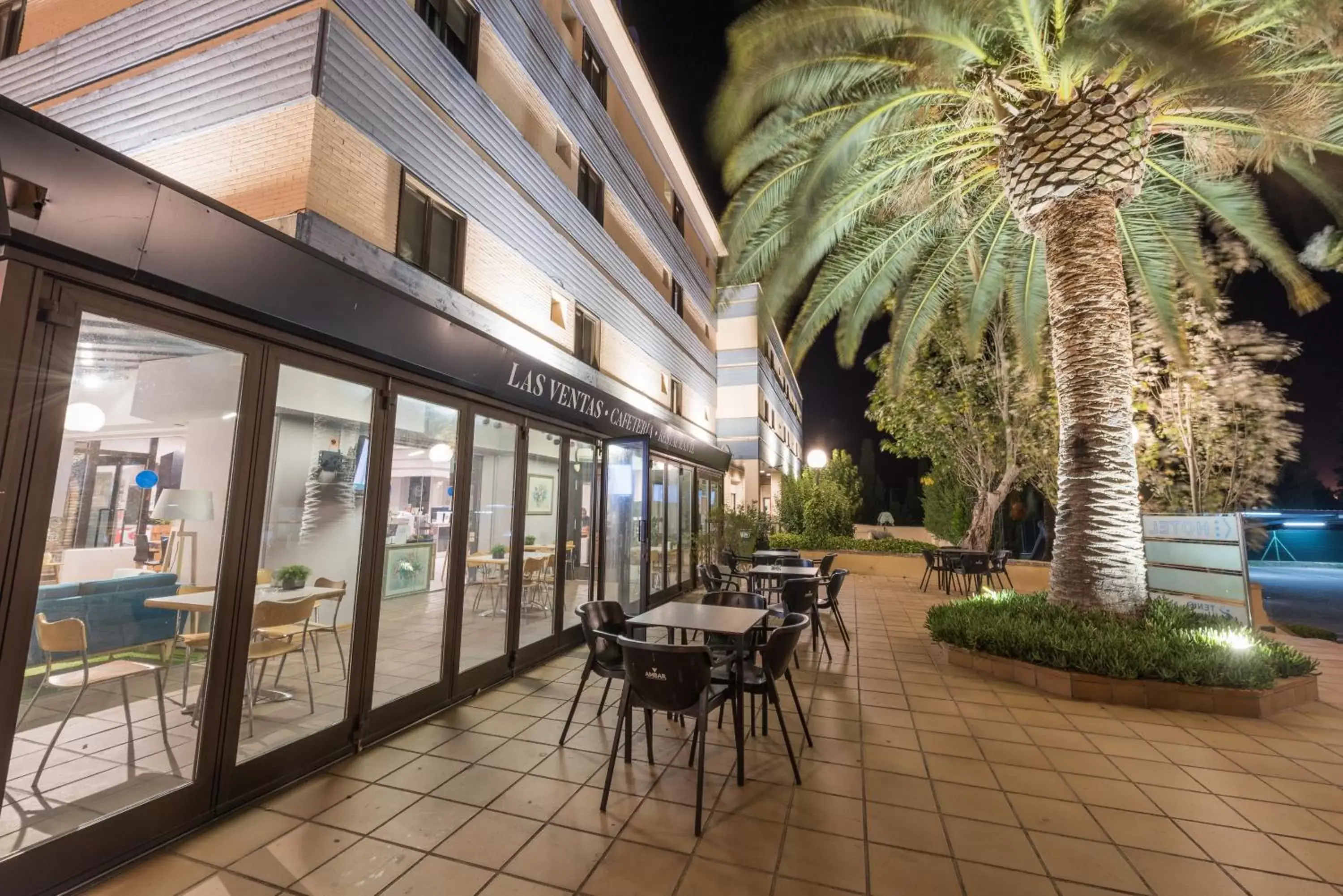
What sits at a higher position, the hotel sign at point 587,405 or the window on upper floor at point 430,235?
the window on upper floor at point 430,235

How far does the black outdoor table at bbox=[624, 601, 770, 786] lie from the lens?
348cm

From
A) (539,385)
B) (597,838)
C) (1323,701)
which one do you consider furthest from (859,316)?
(597,838)

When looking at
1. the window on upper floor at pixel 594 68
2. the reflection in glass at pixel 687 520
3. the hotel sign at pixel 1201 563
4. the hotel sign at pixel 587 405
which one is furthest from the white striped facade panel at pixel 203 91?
the hotel sign at pixel 1201 563

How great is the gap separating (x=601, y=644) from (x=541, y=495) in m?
2.83

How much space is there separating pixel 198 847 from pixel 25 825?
716 millimetres

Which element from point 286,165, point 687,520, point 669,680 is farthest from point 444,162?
point 687,520

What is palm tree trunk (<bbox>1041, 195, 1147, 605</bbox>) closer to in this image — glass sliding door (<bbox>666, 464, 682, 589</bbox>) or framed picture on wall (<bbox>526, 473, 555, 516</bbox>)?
framed picture on wall (<bbox>526, 473, 555, 516</bbox>)

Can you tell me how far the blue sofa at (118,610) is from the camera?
312 centimetres

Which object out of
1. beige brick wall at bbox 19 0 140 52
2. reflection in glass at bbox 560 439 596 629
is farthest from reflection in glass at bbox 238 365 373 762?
beige brick wall at bbox 19 0 140 52

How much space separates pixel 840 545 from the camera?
50.2ft

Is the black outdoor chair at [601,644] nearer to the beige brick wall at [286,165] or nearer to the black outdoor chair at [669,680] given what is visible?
the black outdoor chair at [669,680]

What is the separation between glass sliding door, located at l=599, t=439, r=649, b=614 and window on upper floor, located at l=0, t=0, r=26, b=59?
7581 millimetres

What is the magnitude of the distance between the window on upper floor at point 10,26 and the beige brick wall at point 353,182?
4575 millimetres

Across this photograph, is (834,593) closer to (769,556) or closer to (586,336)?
(769,556)
